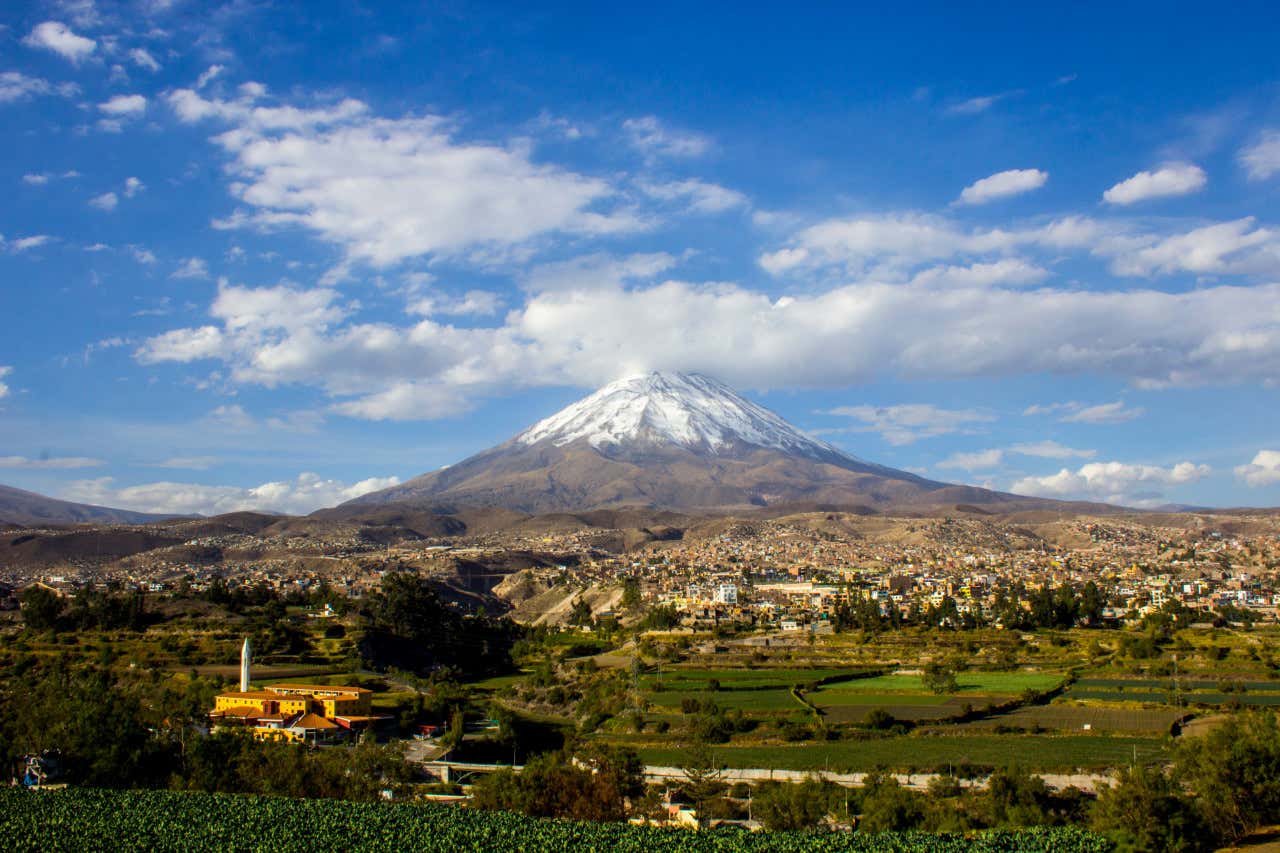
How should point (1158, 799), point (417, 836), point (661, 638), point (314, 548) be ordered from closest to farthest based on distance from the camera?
point (417, 836)
point (1158, 799)
point (661, 638)
point (314, 548)

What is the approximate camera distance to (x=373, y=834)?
1820cm

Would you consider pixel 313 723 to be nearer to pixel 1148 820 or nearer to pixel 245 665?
pixel 245 665

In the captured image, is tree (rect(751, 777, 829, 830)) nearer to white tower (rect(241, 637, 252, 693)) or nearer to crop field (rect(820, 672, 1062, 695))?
crop field (rect(820, 672, 1062, 695))

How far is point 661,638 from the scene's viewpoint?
6625 cm

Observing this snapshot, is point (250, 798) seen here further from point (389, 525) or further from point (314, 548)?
point (389, 525)

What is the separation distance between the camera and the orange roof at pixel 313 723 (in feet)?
119

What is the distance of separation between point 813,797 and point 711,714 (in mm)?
15172

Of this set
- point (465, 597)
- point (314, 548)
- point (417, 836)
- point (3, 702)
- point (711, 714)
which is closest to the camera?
point (417, 836)

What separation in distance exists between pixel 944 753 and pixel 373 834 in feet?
68.9

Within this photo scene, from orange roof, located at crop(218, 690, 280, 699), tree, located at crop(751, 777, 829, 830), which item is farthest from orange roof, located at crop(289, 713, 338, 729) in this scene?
tree, located at crop(751, 777, 829, 830)

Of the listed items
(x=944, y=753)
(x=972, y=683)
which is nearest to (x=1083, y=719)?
(x=944, y=753)

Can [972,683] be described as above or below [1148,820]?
below

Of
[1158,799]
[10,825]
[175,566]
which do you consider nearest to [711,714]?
[1158,799]

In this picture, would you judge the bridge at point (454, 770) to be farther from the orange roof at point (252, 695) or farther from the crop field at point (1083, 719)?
the crop field at point (1083, 719)
